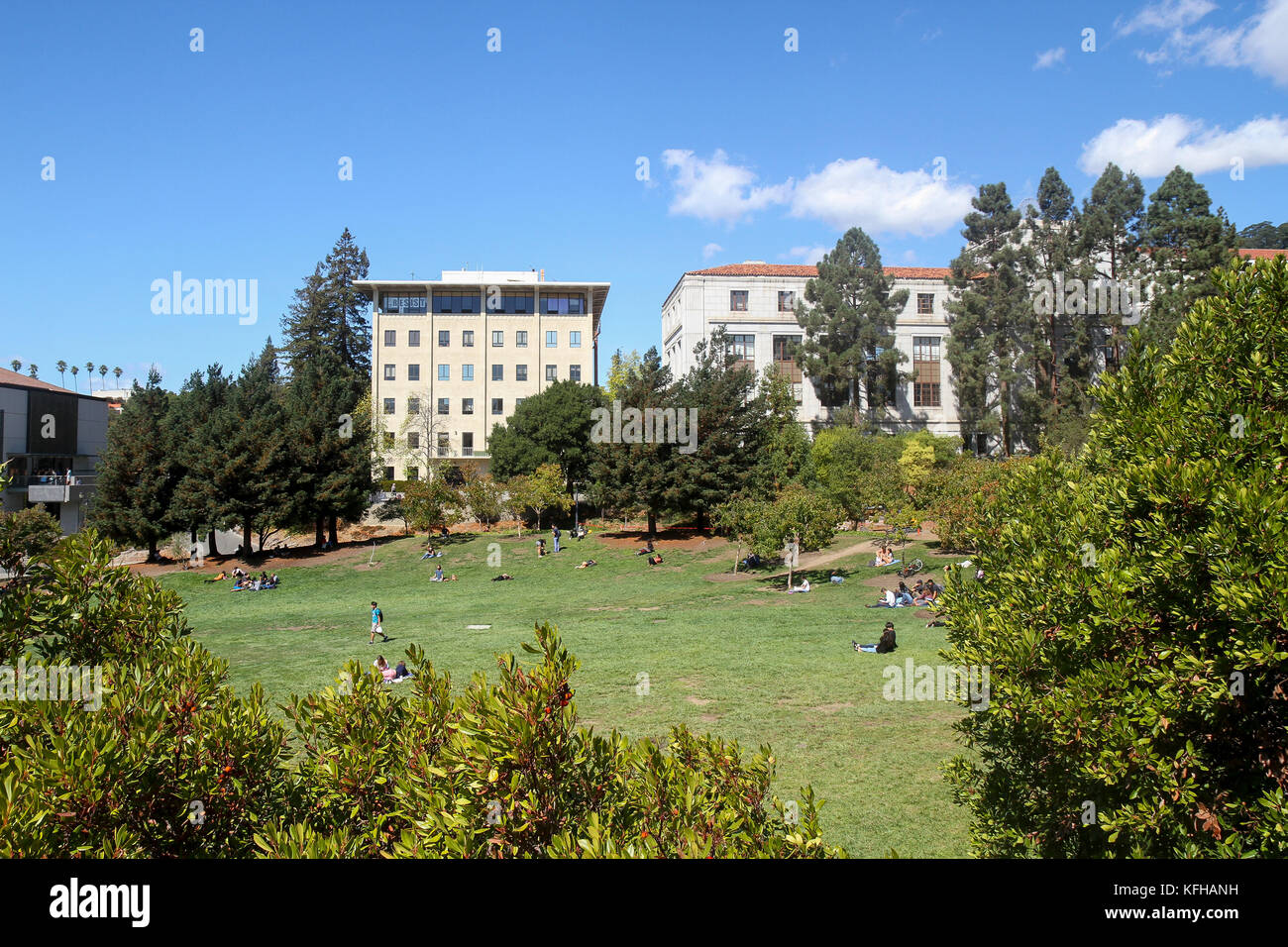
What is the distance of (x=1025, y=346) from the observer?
66750 mm

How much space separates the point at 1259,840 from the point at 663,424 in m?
40.6

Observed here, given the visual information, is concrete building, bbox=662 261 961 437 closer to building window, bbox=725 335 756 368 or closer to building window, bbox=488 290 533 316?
building window, bbox=725 335 756 368

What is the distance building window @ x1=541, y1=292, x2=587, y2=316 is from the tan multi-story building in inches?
3.9

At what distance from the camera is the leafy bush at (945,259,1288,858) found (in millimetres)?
4559

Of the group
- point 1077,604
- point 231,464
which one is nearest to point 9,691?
point 1077,604

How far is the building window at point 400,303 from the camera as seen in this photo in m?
75.2

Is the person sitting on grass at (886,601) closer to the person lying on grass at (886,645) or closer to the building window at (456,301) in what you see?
the person lying on grass at (886,645)

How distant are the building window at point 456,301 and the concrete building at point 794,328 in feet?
67.7

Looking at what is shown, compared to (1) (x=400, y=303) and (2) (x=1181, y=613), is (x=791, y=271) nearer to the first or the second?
(1) (x=400, y=303)

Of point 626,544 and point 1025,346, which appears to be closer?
point 626,544

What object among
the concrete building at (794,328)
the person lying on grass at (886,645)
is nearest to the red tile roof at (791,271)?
the concrete building at (794,328)

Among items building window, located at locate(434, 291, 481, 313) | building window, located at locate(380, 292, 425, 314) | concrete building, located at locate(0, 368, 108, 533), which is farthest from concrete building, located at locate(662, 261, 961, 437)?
concrete building, located at locate(0, 368, 108, 533)

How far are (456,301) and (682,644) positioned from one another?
5997 cm
